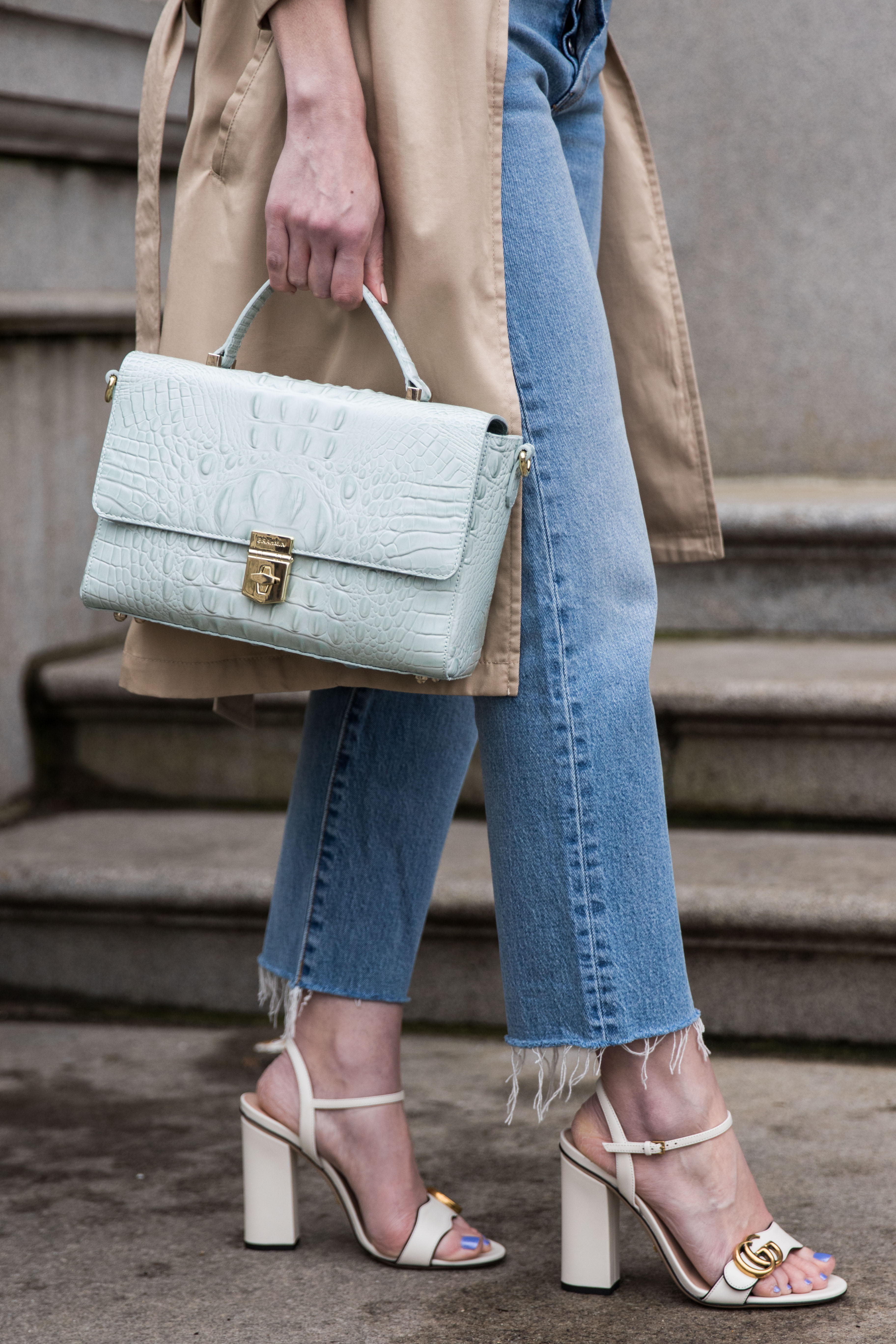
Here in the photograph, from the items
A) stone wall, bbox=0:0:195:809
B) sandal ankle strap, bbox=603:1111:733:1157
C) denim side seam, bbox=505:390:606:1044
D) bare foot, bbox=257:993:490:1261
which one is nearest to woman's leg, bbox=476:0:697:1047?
denim side seam, bbox=505:390:606:1044

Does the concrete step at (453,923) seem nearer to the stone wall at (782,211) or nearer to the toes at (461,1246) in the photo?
the toes at (461,1246)

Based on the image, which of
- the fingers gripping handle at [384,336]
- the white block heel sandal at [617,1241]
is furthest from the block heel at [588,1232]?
the fingers gripping handle at [384,336]

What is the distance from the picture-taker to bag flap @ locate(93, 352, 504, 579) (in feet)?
3.77

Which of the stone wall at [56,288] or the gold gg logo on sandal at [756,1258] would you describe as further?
the stone wall at [56,288]

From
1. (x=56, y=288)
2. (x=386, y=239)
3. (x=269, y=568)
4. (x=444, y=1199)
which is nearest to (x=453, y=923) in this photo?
(x=444, y=1199)

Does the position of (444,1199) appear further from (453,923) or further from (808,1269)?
(453,923)

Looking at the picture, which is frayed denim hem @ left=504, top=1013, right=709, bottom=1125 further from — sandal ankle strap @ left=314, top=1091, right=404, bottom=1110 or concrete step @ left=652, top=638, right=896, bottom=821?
concrete step @ left=652, top=638, right=896, bottom=821

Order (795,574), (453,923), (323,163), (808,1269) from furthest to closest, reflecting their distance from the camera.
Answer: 1. (795,574)
2. (453,923)
3. (808,1269)
4. (323,163)

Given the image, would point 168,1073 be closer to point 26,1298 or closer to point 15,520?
point 26,1298

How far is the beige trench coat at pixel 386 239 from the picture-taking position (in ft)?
3.93

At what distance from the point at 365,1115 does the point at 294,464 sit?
2.12 feet

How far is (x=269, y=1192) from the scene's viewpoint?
1.44 m

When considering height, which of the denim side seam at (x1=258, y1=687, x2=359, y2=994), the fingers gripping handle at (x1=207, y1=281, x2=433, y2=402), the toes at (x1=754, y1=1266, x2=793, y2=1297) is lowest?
the toes at (x1=754, y1=1266, x2=793, y2=1297)

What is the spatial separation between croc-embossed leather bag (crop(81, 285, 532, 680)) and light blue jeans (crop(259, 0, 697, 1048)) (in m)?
0.08
